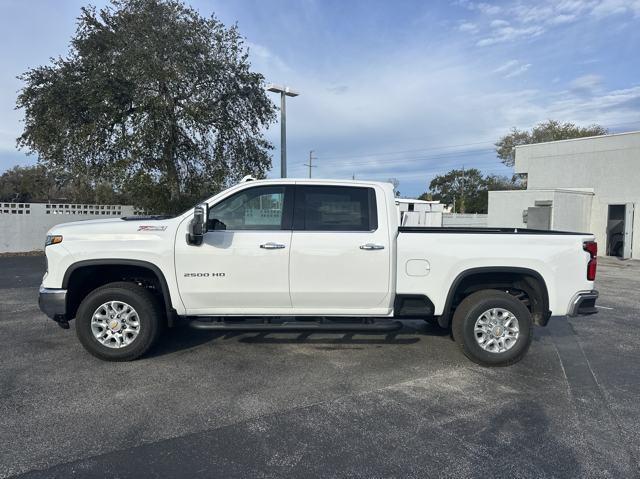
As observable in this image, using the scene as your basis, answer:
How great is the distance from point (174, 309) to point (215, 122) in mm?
12355

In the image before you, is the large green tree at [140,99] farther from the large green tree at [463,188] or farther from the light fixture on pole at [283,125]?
the large green tree at [463,188]

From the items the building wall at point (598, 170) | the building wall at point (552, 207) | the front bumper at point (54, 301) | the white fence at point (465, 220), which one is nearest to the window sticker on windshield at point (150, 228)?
the front bumper at point (54, 301)

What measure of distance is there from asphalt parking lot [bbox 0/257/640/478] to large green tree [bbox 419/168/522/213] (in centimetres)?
6032

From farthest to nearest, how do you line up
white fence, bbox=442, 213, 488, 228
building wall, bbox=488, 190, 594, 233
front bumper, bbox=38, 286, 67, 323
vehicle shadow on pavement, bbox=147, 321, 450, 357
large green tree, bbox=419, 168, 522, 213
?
1. large green tree, bbox=419, 168, 522, 213
2. white fence, bbox=442, 213, 488, 228
3. building wall, bbox=488, 190, 594, 233
4. vehicle shadow on pavement, bbox=147, 321, 450, 357
5. front bumper, bbox=38, 286, 67, 323

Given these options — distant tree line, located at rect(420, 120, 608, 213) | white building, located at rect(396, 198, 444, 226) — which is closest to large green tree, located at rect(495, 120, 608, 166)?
distant tree line, located at rect(420, 120, 608, 213)

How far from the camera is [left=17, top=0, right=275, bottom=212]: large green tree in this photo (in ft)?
47.0

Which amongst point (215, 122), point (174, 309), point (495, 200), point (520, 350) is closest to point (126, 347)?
point (174, 309)

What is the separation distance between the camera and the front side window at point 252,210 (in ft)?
16.0

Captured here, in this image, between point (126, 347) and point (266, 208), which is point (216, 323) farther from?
point (266, 208)

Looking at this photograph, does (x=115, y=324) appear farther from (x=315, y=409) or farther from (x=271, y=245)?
(x=315, y=409)

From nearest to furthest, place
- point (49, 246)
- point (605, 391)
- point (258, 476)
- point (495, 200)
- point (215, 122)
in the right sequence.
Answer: point (258, 476) < point (605, 391) < point (49, 246) < point (215, 122) < point (495, 200)

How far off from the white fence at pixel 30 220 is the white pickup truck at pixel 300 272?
42.9 feet

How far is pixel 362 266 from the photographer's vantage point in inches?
189

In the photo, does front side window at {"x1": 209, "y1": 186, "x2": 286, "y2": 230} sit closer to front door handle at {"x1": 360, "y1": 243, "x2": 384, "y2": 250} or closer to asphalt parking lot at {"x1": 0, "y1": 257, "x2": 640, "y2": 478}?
front door handle at {"x1": 360, "y1": 243, "x2": 384, "y2": 250}
